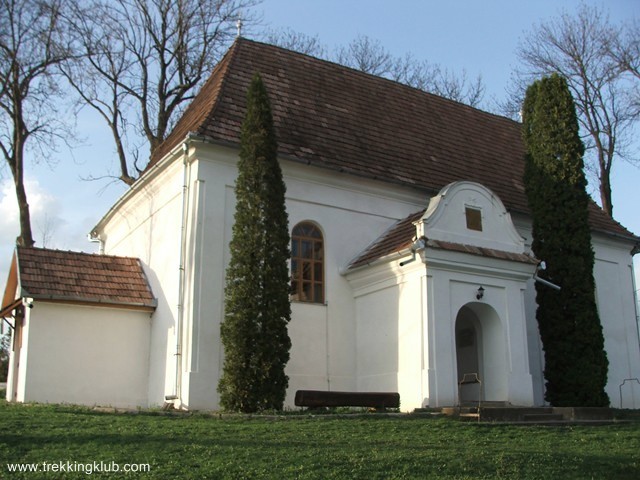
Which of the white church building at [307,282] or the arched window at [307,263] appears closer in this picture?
the white church building at [307,282]

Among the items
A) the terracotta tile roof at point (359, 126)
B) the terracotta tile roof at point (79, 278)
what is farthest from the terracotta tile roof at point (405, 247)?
the terracotta tile roof at point (79, 278)

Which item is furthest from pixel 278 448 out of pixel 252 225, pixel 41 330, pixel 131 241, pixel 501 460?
pixel 131 241

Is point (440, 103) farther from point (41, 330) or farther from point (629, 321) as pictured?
point (41, 330)

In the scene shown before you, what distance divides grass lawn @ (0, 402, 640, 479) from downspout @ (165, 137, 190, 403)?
2738mm

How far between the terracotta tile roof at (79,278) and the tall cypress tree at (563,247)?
9.52 meters

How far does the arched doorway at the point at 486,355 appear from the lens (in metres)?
17.3

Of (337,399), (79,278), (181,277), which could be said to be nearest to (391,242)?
(337,399)

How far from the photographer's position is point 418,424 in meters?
12.7

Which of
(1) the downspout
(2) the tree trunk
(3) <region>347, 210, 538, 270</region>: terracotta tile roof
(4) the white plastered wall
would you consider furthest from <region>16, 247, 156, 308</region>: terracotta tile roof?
(2) the tree trunk

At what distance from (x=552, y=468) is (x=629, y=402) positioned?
14.2m

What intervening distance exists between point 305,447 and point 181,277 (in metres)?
7.25

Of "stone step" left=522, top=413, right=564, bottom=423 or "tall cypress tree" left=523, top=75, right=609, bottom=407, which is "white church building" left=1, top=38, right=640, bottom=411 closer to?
"tall cypress tree" left=523, top=75, right=609, bottom=407

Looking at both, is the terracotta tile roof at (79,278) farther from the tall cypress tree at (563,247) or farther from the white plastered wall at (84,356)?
the tall cypress tree at (563,247)

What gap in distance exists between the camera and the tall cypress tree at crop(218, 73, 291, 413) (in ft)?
47.6
